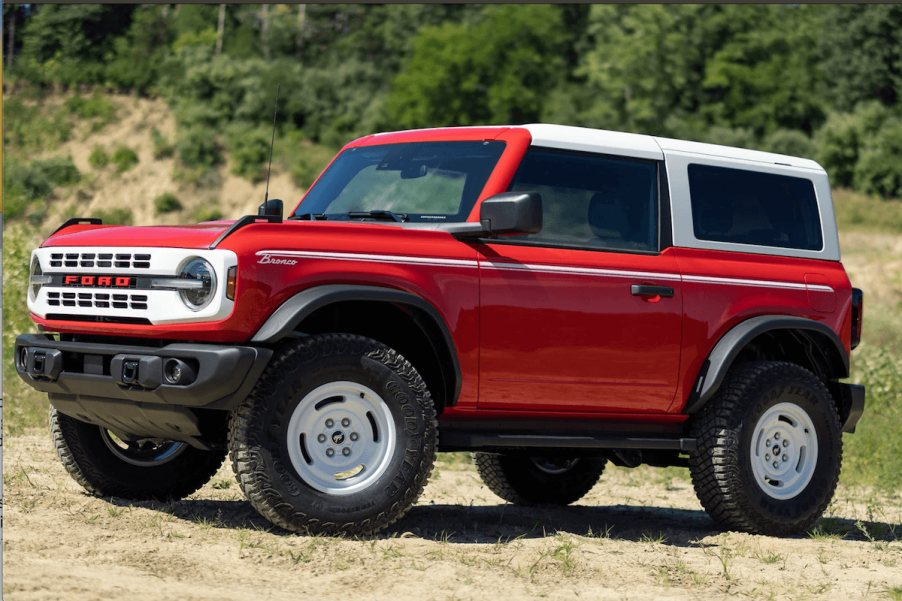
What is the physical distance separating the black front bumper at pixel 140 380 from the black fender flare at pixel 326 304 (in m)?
0.11

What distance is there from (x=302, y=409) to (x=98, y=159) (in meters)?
49.1

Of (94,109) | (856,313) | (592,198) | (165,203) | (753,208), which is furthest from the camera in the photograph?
(94,109)

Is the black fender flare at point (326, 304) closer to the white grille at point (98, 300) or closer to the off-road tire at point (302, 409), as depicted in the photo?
the off-road tire at point (302, 409)

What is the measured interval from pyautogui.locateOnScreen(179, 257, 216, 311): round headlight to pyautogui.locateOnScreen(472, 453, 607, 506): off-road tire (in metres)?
3.52

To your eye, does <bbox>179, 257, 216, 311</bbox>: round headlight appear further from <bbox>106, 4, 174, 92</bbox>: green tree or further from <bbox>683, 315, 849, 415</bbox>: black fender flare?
<bbox>106, 4, 174, 92</bbox>: green tree

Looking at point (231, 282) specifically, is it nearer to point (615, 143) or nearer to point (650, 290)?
point (650, 290)

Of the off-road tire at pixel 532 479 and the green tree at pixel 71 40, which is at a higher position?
the green tree at pixel 71 40

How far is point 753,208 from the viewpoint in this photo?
7.41m

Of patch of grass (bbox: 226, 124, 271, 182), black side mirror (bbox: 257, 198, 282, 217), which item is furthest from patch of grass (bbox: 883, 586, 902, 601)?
patch of grass (bbox: 226, 124, 271, 182)

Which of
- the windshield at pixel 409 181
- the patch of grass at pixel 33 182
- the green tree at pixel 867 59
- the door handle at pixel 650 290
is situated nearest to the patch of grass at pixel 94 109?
the patch of grass at pixel 33 182

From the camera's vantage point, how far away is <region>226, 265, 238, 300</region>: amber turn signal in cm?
532

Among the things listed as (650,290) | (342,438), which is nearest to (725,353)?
(650,290)

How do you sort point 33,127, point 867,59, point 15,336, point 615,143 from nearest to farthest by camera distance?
point 615,143 < point 15,336 < point 33,127 < point 867,59

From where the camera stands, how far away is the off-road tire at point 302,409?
5.46m
